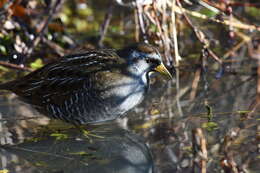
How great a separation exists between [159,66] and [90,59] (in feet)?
2.24

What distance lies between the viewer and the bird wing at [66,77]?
4945mm

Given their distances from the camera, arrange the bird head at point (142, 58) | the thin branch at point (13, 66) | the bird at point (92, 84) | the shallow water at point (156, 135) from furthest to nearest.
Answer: the thin branch at point (13, 66) < the bird head at point (142, 58) < the bird at point (92, 84) < the shallow water at point (156, 135)

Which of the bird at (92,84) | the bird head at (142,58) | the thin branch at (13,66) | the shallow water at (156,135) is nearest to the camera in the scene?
the shallow water at (156,135)

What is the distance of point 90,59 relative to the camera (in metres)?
5.05

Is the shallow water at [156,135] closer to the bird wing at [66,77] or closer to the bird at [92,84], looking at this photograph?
the bird at [92,84]

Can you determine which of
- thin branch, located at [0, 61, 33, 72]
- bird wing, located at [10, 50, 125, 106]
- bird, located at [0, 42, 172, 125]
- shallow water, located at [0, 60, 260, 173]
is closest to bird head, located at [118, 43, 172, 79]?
bird, located at [0, 42, 172, 125]

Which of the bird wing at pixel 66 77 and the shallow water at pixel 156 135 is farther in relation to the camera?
the bird wing at pixel 66 77

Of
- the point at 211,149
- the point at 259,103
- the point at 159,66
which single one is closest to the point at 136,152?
the point at 211,149

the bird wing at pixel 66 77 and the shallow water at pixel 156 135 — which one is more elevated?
the bird wing at pixel 66 77

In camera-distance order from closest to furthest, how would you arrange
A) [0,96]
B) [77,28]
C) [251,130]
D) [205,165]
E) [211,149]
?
[205,165] → [211,149] → [251,130] → [0,96] → [77,28]

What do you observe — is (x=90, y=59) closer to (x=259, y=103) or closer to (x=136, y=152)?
(x=136, y=152)

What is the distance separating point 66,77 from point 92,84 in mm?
306

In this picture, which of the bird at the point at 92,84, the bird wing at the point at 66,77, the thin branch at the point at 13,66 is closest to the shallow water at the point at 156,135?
the bird at the point at 92,84

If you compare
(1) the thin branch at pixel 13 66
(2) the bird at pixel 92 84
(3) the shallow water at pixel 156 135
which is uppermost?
(1) the thin branch at pixel 13 66
